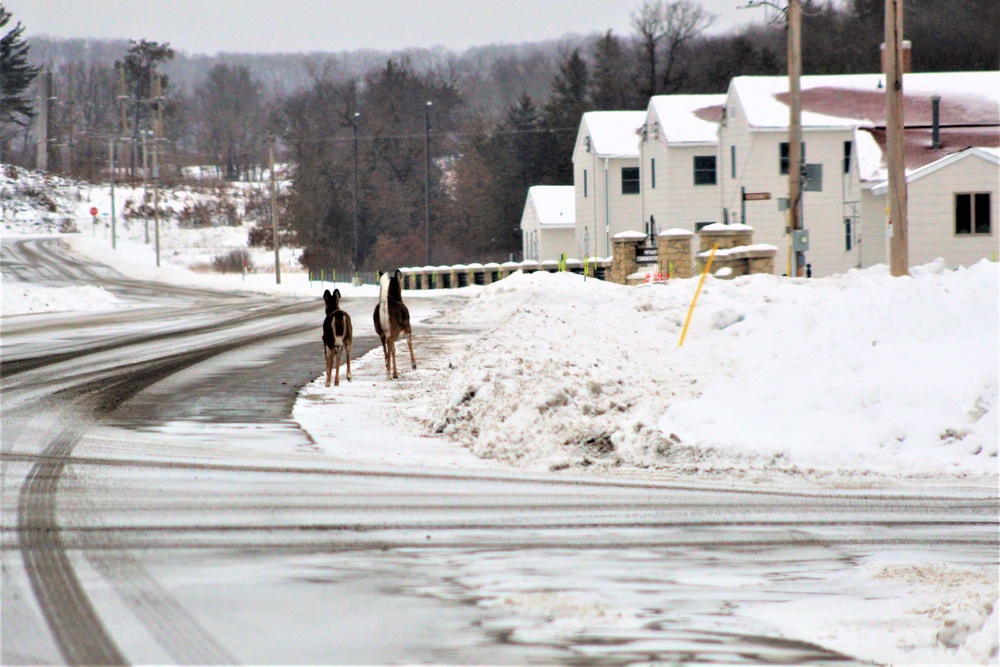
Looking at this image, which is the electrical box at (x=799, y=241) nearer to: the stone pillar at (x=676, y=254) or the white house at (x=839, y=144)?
the stone pillar at (x=676, y=254)

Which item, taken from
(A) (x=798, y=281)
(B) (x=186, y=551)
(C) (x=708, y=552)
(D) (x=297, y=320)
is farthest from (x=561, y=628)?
(D) (x=297, y=320)

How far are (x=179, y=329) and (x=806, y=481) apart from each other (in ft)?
72.0

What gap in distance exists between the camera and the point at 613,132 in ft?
193

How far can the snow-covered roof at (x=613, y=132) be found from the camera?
188ft

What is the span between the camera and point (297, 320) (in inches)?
1262

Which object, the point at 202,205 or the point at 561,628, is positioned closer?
the point at 561,628

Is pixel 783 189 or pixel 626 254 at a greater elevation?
pixel 783 189

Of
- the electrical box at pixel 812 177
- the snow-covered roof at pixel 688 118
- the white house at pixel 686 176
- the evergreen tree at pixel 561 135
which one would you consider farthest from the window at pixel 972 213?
the evergreen tree at pixel 561 135

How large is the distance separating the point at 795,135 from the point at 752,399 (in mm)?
15293

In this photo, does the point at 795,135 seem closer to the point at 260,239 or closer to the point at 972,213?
the point at 972,213

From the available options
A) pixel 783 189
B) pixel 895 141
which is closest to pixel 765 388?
pixel 895 141

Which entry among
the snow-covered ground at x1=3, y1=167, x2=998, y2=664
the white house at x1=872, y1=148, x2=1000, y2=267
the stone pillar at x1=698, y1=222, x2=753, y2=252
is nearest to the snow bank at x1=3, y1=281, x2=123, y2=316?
the stone pillar at x1=698, y1=222, x2=753, y2=252

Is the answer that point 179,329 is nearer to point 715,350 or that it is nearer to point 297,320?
point 297,320

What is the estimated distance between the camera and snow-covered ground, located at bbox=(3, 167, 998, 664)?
1003 cm
